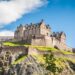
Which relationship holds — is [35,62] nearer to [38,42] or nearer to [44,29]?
[38,42]

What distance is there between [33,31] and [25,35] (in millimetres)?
2886

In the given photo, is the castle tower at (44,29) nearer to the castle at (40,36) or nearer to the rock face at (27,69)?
the castle at (40,36)

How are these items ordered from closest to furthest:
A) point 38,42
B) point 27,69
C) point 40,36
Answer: point 27,69, point 38,42, point 40,36

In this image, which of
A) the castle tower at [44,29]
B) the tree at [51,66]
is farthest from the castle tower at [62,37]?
the tree at [51,66]

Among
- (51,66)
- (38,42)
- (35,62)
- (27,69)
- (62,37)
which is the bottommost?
(27,69)

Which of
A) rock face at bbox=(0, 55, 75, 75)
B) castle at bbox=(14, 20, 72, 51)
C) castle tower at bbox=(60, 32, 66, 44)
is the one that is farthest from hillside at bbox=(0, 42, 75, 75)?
castle tower at bbox=(60, 32, 66, 44)

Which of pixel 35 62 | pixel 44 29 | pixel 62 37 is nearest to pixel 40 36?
pixel 44 29

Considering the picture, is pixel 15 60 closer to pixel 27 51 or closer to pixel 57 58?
pixel 27 51

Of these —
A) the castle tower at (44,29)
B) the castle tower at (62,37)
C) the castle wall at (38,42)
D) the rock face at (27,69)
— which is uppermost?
the castle tower at (44,29)

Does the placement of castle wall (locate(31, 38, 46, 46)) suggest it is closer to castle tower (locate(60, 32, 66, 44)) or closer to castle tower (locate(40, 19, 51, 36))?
castle tower (locate(40, 19, 51, 36))

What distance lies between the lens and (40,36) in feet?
440

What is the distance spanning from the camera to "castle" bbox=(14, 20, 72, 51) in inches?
5219

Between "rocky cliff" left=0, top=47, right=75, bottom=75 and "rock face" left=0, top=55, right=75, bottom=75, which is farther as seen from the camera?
"rocky cliff" left=0, top=47, right=75, bottom=75

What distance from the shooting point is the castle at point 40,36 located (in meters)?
133
